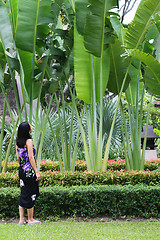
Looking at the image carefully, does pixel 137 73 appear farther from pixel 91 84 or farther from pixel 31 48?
pixel 31 48

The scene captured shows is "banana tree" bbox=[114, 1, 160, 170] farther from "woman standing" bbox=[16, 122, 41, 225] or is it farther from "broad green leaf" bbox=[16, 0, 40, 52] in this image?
"woman standing" bbox=[16, 122, 41, 225]

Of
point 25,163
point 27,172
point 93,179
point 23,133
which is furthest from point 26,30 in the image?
point 93,179

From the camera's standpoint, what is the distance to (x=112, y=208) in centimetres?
480

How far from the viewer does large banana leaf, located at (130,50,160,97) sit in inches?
202

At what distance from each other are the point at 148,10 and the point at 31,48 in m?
2.53

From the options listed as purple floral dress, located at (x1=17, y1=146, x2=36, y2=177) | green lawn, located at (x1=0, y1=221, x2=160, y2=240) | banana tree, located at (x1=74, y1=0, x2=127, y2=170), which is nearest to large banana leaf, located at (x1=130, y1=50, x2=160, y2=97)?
banana tree, located at (x1=74, y1=0, x2=127, y2=170)

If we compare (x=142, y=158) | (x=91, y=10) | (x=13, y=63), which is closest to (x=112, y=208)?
(x=142, y=158)

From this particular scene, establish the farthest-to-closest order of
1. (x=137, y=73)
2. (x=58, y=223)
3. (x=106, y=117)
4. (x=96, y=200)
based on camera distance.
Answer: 1. (x=106, y=117)
2. (x=137, y=73)
3. (x=96, y=200)
4. (x=58, y=223)

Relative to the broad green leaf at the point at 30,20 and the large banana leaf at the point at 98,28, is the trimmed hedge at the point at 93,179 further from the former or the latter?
the broad green leaf at the point at 30,20

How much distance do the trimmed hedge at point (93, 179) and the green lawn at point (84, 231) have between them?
1263 millimetres

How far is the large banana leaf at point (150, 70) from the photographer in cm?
512

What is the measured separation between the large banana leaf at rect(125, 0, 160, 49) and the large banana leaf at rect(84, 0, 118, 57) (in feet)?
1.58

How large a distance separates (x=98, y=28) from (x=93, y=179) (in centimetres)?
314

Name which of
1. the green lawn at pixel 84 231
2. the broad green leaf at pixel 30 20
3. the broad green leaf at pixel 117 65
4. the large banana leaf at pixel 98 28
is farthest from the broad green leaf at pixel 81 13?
the green lawn at pixel 84 231
